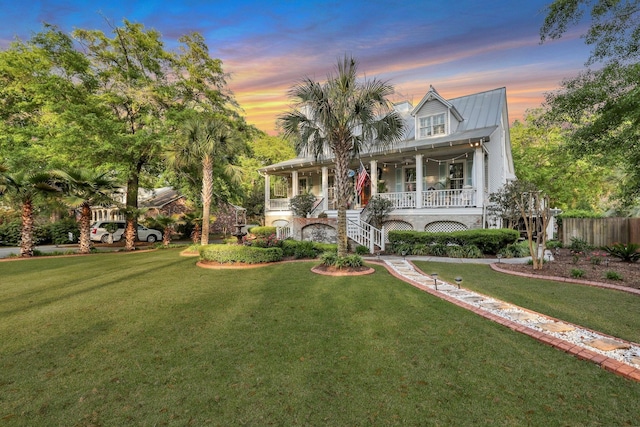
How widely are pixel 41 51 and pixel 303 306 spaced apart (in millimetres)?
20281

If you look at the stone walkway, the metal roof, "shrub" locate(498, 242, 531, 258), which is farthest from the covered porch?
the stone walkway

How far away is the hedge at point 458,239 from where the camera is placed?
11117 mm

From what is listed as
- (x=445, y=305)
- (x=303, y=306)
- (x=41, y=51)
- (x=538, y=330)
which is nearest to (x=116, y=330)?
(x=303, y=306)

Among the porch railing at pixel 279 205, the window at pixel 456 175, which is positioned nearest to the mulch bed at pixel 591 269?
the window at pixel 456 175

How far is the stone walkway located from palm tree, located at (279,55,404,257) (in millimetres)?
3825

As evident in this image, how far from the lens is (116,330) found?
444 centimetres

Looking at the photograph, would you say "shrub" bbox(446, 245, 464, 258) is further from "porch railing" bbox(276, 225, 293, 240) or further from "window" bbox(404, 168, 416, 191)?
"porch railing" bbox(276, 225, 293, 240)

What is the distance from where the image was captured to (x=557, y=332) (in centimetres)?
421

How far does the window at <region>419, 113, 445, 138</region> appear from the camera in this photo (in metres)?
15.0

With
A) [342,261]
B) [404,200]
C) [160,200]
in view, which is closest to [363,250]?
[404,200]

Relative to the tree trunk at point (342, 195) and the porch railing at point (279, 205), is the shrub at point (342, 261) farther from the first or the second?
the porch railing at point (279, 205)

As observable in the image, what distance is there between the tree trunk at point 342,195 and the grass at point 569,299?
2.90 meters

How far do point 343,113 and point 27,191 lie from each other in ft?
45.4

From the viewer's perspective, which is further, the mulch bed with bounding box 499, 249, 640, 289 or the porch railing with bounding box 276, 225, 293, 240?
the porch railing with bounding box 276, 225, 293, 240
